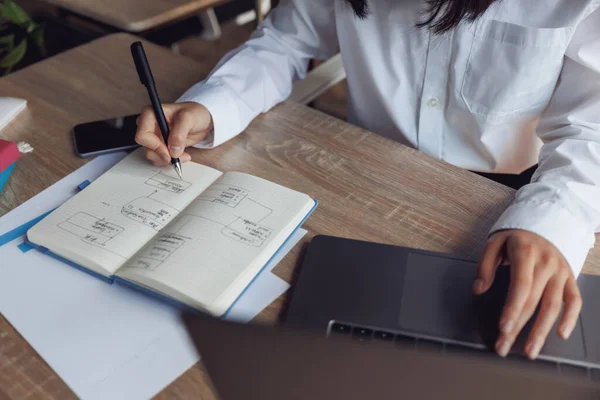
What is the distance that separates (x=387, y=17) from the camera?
90 centimetres

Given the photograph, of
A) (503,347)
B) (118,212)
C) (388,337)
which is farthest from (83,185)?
(503,347)

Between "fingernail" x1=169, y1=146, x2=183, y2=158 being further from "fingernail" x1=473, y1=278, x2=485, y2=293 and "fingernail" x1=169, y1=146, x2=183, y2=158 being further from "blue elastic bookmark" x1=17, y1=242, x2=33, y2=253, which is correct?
"fingernail" x1=473, y1=278, x2=485, y2=293

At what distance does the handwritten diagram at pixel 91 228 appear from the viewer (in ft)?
2.10

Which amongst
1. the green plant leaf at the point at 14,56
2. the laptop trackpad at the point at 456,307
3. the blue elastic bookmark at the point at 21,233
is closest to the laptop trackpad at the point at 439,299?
the laptop trackpad at the point at 456,307

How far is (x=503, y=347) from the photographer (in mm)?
495

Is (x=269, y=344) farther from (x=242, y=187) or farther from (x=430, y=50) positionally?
(x=430, y=50)

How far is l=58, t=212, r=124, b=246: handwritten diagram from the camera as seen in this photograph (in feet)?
2.10

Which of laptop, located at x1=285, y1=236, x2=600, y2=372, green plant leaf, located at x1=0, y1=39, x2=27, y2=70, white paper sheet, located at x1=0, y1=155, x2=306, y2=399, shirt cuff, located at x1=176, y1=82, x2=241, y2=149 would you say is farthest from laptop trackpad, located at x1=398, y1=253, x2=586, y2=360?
green plant leaf, located at x1=0, y1=39, x2=27, y2=70

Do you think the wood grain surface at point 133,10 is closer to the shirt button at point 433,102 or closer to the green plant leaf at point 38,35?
the green plant leaf at point 38,35

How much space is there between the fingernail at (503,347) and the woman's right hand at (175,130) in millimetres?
479

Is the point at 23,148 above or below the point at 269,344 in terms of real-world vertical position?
below

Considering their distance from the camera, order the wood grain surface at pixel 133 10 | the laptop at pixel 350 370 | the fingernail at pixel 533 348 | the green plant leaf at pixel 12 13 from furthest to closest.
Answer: the green plant leaf at pixel 12 13 < the wood grain surface at pixel 133 10 < the fingernail at pixel 533 348 < the laptop at pixel 350 370

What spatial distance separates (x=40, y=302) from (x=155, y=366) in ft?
0.55

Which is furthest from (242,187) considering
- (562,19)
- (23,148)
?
(562,19)
